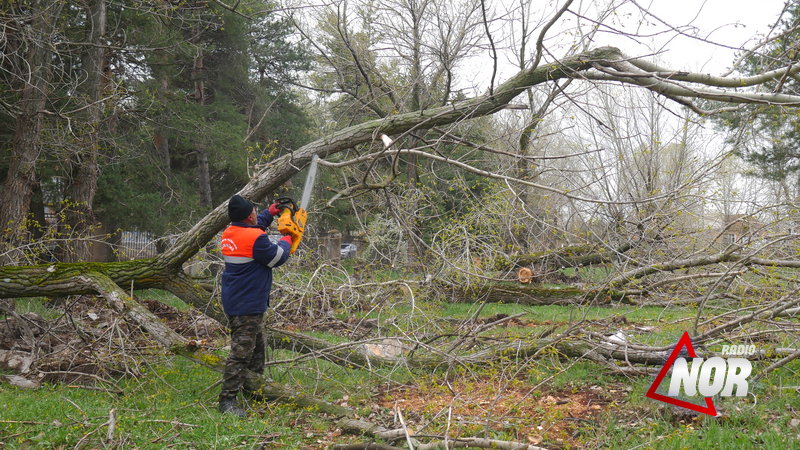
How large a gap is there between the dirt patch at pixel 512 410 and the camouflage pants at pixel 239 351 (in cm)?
135

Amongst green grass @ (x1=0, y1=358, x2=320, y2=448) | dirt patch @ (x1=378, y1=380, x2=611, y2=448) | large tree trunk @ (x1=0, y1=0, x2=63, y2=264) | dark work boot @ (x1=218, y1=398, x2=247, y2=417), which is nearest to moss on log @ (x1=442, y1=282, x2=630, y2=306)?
dirt patch @ (x1=378, y1=380, x2=611, y2=448)

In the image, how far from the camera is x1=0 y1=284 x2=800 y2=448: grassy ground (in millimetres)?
3963

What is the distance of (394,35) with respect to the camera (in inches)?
634

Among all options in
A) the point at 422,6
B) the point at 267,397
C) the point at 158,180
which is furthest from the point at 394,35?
the point at 267,397

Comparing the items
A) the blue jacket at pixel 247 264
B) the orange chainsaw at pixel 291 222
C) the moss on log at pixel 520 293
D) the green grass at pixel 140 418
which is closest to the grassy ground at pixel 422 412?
the green grass at pixel 140 418

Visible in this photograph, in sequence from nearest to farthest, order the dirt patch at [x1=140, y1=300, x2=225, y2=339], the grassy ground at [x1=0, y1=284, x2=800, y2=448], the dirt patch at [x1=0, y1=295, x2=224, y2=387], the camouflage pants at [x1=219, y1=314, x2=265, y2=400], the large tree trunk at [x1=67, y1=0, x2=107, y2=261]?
the grassy ground at [x1=0, y1=284, x2=800, y2=448], the camouflage pants at [x1=219, y1=314, x2=265, y2=400], the dirt patch at [x1=0, y1=295, x2=224, y2=387], the dirt patch at [x1=140, y1=300, x2=225, y2=339], the large tree trunk at [x1=67, y1=0, x2=107, y2=261]

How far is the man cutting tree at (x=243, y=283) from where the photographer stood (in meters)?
4.96

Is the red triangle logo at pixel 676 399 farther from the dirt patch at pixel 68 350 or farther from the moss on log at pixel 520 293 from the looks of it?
the moss on log at pixel 520 293

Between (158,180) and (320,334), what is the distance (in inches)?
374

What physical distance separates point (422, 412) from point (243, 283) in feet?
6.51

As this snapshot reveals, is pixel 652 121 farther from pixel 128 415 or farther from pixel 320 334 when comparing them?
pixel 128 415

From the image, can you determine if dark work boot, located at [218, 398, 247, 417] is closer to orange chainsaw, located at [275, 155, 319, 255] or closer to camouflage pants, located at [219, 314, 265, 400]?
camouflage pants, located at [219, 314, 265, 400]

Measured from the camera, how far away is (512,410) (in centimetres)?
469

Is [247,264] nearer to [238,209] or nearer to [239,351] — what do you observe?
[238,209]
